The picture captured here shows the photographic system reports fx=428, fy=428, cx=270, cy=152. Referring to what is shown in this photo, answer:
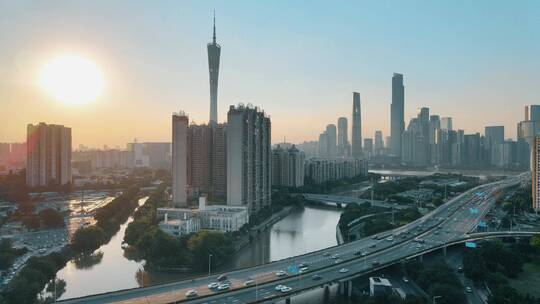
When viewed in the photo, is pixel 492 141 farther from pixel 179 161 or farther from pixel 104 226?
pixel 104 226

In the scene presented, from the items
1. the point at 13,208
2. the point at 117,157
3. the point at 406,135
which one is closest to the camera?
the point at 13,208

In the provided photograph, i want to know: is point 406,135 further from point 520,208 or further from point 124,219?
point 124,219

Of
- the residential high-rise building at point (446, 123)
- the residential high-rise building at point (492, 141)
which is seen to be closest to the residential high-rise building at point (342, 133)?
the residential high-rise building at point (446, 123)

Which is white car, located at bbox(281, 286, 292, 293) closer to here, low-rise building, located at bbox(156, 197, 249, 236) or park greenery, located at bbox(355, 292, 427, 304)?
park greenery, located at bbox(355, 292, 427, 304)

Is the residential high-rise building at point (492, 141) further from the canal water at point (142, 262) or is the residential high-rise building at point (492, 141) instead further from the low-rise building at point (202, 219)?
the low-rise building at point (202, 219)

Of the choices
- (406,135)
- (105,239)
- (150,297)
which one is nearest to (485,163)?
(406,135)

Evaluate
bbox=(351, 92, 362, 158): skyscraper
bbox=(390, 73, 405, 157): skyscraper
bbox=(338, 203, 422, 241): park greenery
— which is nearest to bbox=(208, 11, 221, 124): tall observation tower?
bbox=(338, 203, 422, 241): park greenery
